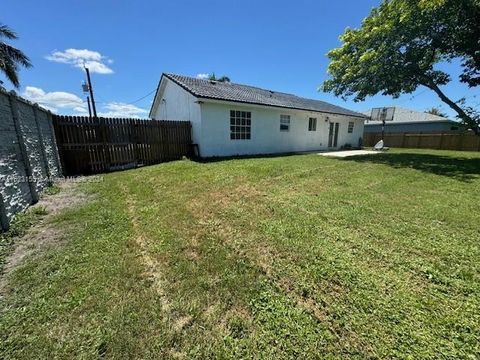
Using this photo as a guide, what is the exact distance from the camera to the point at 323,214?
4285mm

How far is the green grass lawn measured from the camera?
179cm

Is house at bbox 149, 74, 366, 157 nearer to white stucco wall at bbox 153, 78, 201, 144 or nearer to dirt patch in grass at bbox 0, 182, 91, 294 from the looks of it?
white stucco wall at bbox 153, 78, 201, 144

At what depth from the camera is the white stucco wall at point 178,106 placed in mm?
11008

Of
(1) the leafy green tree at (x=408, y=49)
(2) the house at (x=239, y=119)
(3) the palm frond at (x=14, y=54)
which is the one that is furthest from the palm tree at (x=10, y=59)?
(1) the leafy green tree at (x=408, y=49)

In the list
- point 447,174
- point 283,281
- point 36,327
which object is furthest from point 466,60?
point 36,327

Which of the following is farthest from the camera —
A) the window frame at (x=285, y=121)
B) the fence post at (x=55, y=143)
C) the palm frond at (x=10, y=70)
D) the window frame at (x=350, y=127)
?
the window frame at (x=350, y=127)

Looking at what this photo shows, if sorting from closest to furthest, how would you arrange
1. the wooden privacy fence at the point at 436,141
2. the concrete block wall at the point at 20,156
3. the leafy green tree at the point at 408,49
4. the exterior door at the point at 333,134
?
the concrete block wall at the point at 20,156 → the leafy green tree at the point at 408,49 → the wooden privacy fence at the point at 436,141 → the exterior door at the point at 333,134

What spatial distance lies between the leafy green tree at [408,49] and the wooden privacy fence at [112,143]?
9.87m

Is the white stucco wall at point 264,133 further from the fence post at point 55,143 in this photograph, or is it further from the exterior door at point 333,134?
the fence post at point 55,143

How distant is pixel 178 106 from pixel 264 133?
17.3 ft

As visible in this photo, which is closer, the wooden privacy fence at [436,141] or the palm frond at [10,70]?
the palm frond at [10,70]

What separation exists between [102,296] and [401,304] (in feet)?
9.73

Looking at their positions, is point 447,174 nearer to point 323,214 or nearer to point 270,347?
point 323,214

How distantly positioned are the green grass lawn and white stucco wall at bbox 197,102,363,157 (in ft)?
23.0
